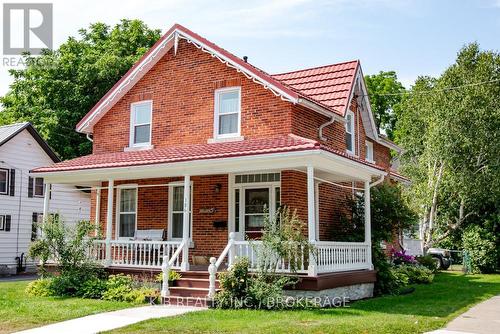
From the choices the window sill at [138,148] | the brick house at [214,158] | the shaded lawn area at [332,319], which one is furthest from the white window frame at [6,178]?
the shaded lawn area at [332,319]

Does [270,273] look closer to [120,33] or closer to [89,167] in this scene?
[89,167]

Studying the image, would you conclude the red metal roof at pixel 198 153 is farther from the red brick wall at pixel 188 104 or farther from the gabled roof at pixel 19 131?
the gabled roof at pixel 19 131

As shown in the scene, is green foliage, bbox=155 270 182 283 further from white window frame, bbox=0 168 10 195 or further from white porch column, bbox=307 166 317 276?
white window frame, bbox=0 168 10 195

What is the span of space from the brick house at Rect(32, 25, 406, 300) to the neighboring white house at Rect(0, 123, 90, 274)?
9.42 m

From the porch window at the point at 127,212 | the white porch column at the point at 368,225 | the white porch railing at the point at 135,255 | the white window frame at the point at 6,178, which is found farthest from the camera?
the white window frame at the point at 6,178

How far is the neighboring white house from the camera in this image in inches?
1090

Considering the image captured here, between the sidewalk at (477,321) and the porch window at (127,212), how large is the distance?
421 inches

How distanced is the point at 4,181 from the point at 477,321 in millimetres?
23782

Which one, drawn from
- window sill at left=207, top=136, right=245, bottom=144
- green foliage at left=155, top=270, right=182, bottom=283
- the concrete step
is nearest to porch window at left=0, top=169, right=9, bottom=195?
window sill at left=207, top=136, right=245, bottom=144

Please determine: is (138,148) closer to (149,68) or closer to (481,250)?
(149,68)

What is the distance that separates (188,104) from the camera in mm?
18219

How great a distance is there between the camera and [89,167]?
1662 cm

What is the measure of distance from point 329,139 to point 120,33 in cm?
2507

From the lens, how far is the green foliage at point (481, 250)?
27450mm
